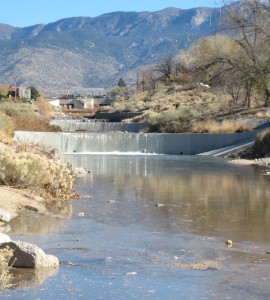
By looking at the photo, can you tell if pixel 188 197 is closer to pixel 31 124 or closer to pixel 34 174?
pixel 34 174

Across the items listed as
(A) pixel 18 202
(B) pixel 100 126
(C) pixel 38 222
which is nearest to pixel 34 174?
(A) pixel 18 202

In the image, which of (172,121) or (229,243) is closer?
(229,243)

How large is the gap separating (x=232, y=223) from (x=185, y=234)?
1772 millimetres

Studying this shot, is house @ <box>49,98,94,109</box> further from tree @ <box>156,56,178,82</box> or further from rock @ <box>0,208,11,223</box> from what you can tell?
rock @ <box>0,208,11,223</box>

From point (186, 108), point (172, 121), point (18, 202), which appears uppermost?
point (186, 108)

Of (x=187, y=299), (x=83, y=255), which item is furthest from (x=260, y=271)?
(x=83, y=255)

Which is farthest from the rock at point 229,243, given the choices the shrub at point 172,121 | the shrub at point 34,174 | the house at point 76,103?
the house at point 76,103

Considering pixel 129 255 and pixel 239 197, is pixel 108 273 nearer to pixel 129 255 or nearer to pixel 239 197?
pixel 129 255

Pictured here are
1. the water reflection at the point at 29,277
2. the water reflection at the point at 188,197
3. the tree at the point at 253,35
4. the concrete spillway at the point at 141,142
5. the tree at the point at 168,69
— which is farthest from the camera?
the tree at the point at 168,69

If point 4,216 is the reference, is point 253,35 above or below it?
above

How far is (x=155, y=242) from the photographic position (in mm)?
12094

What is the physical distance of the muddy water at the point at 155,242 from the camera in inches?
350

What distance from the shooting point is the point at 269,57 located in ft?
151

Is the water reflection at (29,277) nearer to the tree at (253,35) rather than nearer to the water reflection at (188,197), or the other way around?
the water reflection at (188,197)
